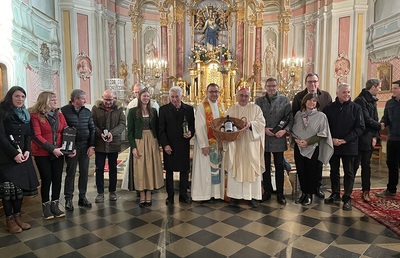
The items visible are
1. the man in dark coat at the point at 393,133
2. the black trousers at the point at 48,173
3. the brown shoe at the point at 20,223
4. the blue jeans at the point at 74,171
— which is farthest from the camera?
the man in dark coat at the point at 393,133

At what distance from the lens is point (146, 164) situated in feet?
13.4

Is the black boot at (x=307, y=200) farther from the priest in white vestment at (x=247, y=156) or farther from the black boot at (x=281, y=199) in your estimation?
the priest in white vestment at (x=247, y=156)

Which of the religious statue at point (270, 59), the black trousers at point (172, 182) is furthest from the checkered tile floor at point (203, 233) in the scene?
the religious statue at point (270, 59)

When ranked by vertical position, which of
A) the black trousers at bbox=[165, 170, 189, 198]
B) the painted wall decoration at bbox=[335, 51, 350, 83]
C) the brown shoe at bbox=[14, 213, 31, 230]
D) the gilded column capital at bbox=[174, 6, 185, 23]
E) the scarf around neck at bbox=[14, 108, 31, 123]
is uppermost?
the gilded column capital at bbox=[174, 6, 185, 23]

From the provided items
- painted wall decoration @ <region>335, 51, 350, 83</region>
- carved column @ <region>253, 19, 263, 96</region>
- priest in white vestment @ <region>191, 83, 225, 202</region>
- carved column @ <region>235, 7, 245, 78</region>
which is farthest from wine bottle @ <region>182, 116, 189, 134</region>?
painted wall decoration @ <region>335, 51, 350, 83</region>

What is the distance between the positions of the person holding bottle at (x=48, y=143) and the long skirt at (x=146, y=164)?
0.94 metres

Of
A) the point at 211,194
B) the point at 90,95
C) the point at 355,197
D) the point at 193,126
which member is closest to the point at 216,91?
the point at 193,126

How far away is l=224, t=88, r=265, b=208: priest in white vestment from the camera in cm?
396

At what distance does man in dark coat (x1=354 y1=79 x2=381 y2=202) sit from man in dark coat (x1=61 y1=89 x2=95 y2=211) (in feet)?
11.8

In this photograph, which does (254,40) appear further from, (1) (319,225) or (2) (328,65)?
(1) (319,225)

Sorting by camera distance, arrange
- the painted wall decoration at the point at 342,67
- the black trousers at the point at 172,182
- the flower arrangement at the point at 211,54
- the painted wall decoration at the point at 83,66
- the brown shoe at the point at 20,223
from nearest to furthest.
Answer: the brown shoe at the point at 20,223, the black trousers at the point at 172,182, the painted wall decoration at the point at 83,66, the painted wall decoration at the point at 342,67, the flower arrangement at the point at 211,54

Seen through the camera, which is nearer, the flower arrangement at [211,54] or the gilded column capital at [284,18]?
the flower arrangement at [211,54]

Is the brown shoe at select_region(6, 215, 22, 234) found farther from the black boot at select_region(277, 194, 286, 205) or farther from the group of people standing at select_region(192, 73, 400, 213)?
the black boot at select_region(277, 194, 286, 205)

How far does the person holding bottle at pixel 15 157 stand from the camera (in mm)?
3184
